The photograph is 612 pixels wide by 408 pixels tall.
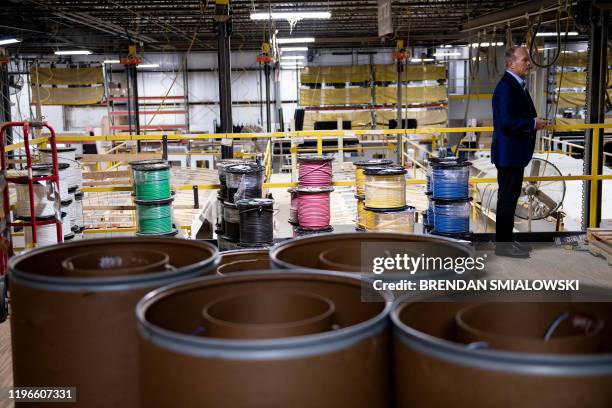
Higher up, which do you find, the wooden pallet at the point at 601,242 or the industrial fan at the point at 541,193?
the industrial fan at the point at 541,193

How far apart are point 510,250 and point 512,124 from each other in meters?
1.56

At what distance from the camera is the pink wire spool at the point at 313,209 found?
856 cm

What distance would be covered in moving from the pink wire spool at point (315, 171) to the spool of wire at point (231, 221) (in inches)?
50.0

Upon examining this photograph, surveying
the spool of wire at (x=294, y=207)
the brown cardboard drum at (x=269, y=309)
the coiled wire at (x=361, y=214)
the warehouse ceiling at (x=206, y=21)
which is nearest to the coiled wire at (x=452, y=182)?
the coiled wire at (x=361, y=214)

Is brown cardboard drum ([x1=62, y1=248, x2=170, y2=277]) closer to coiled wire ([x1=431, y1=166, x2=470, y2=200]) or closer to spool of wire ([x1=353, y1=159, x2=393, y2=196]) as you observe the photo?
coiled wire ([x1=431, y1=166, x2=470, y2=200])

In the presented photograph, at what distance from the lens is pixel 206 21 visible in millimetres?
21531

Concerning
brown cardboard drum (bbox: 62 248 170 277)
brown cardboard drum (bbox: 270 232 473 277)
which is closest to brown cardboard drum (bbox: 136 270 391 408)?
brown cardboard drum (bbox: 62 248 170 277)

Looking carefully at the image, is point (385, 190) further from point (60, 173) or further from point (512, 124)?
point (60, 173)

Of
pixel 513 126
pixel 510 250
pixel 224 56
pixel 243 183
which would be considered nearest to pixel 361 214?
pixel 243 183

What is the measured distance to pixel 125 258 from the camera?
269cm

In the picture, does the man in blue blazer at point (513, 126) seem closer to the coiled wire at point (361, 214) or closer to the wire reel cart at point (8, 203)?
the coiled wire at point (361, 214)

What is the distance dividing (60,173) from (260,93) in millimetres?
23358

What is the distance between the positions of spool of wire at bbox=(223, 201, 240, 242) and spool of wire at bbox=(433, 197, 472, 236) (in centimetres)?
249

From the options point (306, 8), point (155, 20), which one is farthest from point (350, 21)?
point (155, 20)
